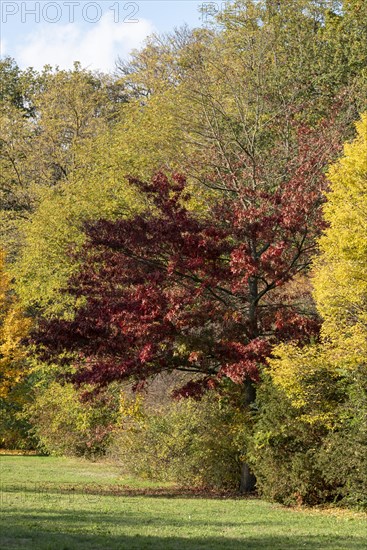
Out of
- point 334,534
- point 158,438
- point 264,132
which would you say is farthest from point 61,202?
point 334,534

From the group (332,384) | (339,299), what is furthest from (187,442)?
(339,299)

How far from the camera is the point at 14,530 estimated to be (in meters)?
12.8

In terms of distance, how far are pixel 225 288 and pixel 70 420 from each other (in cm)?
1107

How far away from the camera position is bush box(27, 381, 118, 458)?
28.7 metres

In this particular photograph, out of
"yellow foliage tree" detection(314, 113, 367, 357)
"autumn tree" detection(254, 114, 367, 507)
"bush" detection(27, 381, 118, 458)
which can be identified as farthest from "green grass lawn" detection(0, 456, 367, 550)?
"bush" detection(27, 381, 118, 458)

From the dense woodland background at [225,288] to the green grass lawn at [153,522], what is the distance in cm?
160

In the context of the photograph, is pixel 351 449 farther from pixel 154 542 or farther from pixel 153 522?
pixel 154 542

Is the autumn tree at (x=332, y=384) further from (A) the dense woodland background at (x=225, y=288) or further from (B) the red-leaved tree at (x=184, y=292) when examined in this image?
(B) the red-leaved tree at (x=184, y=292)

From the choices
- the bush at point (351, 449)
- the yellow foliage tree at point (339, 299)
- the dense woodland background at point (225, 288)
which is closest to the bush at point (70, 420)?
the dense woodland background at point (225, 288)

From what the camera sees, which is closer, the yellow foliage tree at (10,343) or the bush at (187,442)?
the bush at (187,442)

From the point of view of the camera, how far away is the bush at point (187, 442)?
23.8m

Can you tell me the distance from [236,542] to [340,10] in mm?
30717

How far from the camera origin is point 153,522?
49.9ft

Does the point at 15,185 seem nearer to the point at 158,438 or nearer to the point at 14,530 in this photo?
the point at 158,438
